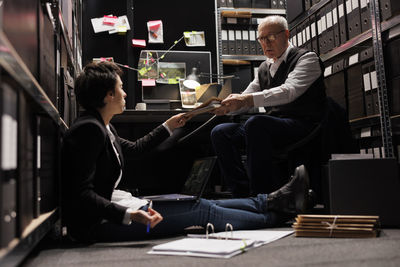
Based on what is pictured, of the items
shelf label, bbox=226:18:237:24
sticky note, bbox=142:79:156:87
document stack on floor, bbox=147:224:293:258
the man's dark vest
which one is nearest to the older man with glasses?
the man's dark vest

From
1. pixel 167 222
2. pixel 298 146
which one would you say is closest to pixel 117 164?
pixel 167 222

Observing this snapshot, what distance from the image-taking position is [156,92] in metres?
3.23

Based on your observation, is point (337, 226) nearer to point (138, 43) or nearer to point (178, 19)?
point (138, 43)

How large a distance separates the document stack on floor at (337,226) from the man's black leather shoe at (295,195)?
14 cm

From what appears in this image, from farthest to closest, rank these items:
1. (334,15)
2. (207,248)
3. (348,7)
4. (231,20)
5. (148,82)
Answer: (231,20), (148,82), (334,15), (348,7), (207,248)

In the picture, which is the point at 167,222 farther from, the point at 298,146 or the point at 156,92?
the point at 156,92

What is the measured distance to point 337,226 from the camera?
4.88 feet

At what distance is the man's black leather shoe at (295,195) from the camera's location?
5.43 feet

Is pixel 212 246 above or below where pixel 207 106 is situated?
below

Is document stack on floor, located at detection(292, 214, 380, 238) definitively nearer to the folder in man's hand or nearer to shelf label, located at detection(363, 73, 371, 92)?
the folder in man's hand

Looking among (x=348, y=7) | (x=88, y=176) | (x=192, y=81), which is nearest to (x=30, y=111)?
(x=88, y=176)

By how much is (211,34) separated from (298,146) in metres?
1.72

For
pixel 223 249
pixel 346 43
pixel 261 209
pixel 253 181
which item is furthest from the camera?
pixel 346 43

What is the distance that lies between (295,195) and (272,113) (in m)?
0.81
